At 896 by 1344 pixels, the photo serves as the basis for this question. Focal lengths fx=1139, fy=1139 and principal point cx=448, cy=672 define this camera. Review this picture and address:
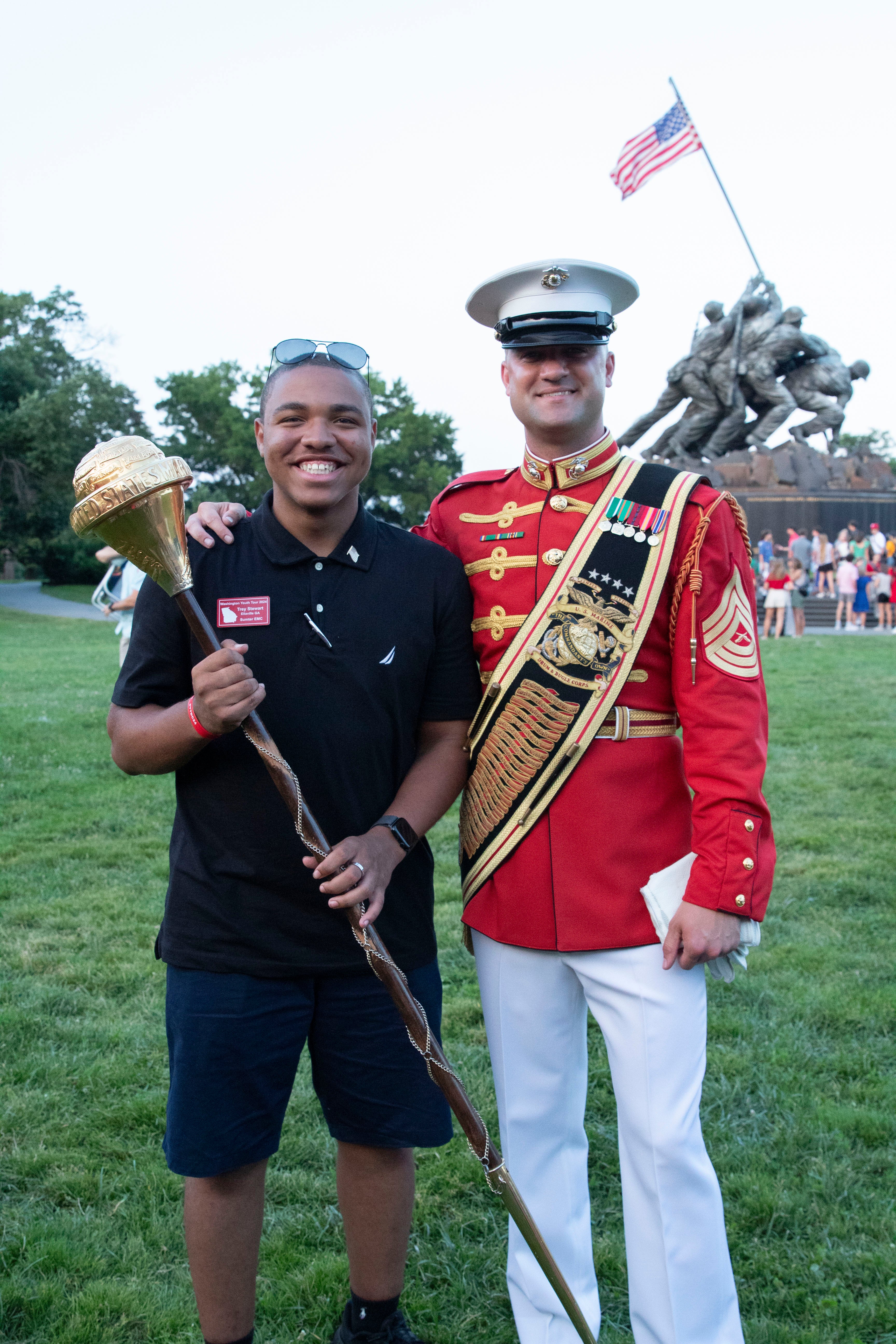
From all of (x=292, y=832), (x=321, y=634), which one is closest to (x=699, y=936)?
(x=292, y=832)

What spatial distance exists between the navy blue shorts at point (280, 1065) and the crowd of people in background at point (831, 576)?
20.3 metres

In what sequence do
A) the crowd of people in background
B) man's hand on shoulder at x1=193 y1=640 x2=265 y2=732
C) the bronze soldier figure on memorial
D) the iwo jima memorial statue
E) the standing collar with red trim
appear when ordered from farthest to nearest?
1. the bronze soldier figure on memorial
2. the iwo jima memorial statue
3. the crowd of people in background
4. the standing collar with red trim
5. man's hand on shoulder at x1=193 y1=640 x2=265 y2=732

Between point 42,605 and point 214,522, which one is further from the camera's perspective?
point 42,605

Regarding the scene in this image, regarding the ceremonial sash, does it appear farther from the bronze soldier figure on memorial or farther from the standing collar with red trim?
the bronze soldier figure on memorial

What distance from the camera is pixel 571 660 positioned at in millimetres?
2703

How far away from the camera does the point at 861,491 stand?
30047 mm

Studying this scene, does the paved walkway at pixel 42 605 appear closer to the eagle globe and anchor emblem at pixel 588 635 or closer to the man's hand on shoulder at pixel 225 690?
the eagle globe and anchor emblem at pixel 588 635

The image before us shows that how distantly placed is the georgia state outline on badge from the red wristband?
1103 mm

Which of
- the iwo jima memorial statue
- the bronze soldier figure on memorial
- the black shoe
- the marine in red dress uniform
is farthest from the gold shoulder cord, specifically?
the bronze soldier figure on memorial

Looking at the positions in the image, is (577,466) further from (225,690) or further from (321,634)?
(225,690)

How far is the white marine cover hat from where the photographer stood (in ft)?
8.82

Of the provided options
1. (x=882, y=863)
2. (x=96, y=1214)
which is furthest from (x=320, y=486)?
(x=882, y=863)

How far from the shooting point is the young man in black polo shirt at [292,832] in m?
2.42

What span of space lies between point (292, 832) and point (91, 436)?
153ft
